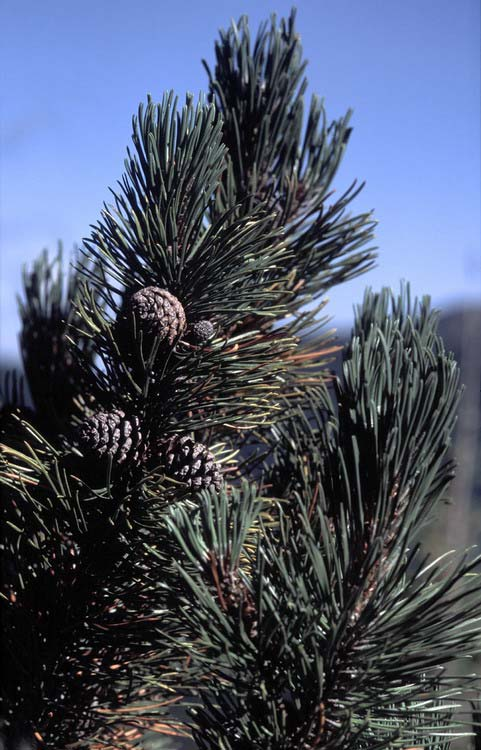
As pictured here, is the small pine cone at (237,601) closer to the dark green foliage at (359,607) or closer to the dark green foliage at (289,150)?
the dark green foliage at (359,607)

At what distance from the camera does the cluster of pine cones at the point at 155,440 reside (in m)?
0.56

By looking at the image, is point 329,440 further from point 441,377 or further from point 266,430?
point 266,430

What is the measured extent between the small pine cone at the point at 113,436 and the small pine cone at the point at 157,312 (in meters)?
0.08

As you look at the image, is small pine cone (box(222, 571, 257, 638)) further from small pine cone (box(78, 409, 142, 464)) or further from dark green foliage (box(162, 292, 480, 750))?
small pine cone (box(78, 409, 142, 464))

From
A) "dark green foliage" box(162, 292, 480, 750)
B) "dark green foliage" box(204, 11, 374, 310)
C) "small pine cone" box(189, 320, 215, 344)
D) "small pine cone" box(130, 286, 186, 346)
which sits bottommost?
"dark green foliage" box(162, 292, 480, 750)

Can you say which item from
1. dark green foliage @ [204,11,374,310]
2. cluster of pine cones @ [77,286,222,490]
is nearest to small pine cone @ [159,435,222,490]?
cluster of pine cones @ [77,286,222,490]

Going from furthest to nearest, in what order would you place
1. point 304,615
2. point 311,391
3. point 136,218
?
point 311,391 < point 136,218 < point 304,615

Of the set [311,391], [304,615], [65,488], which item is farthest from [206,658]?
[311,391]

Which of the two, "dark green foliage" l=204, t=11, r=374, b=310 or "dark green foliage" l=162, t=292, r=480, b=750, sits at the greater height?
"dark green foliage" l=204, t=11, r=374, b=310

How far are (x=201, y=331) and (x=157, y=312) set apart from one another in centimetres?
5

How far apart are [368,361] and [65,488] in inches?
10.7

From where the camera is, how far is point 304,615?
19.3 inches

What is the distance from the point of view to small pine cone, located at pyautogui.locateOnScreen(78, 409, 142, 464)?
0.57 m

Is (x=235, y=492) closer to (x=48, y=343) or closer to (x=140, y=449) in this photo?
(x=140, y=449)
